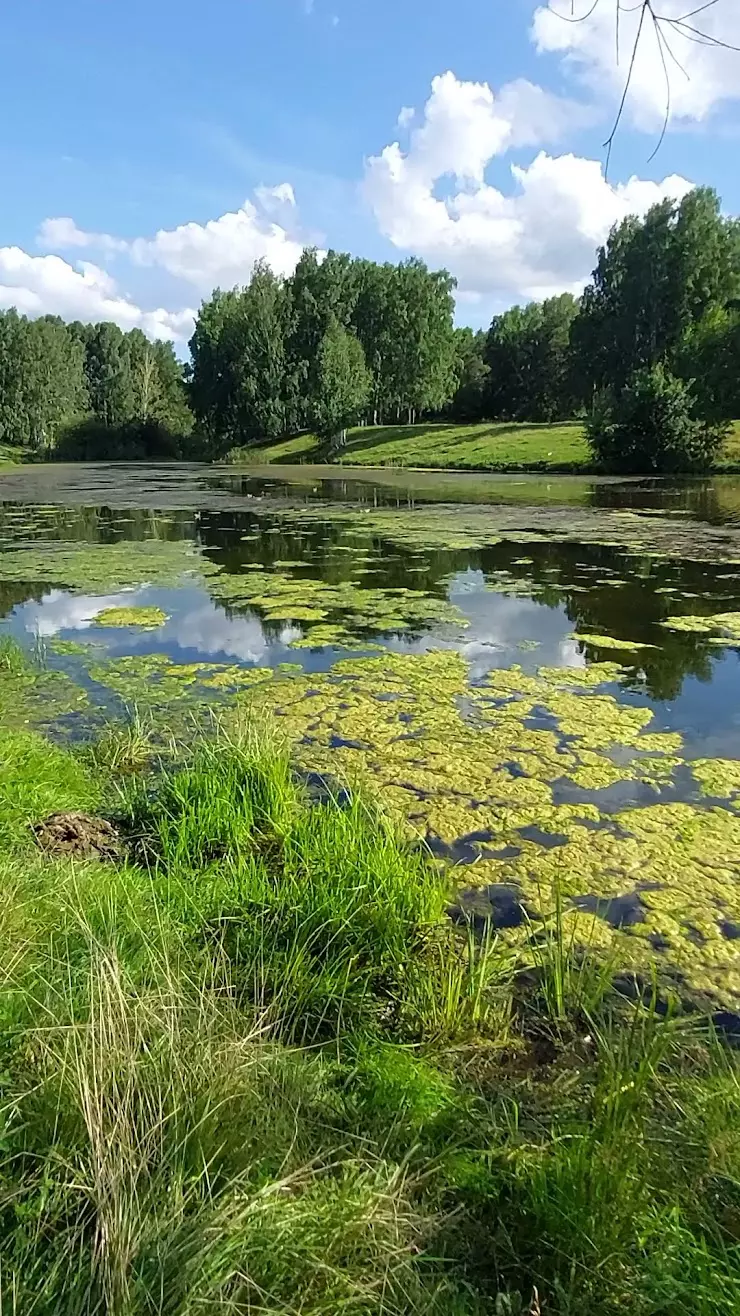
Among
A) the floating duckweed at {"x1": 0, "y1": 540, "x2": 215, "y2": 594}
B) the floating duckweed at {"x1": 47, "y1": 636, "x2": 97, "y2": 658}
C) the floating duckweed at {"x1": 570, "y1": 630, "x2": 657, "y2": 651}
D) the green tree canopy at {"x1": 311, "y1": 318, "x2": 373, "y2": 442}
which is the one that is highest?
the green tree canopy at {"x1": 311, "y1": 318, "x2": 373, "y2": 442}

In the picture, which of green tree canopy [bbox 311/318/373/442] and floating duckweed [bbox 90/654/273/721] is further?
green tree canopy [bbox 311/318/373/442]

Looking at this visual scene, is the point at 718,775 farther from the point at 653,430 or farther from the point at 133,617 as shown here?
the point at 653,430

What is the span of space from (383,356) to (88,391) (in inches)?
1151

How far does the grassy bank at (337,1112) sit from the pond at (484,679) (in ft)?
2.35

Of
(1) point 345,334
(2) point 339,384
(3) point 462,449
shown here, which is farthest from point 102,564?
(1) point 345,334

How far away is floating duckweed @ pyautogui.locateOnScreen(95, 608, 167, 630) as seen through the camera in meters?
9.41

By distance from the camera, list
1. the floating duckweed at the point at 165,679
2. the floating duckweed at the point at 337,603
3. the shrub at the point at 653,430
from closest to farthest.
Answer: the floating duckweed at the point at 165,679, the floating duckweed at the point at 337,603, the shrub at the point at 653,430

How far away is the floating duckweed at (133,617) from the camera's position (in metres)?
9.41

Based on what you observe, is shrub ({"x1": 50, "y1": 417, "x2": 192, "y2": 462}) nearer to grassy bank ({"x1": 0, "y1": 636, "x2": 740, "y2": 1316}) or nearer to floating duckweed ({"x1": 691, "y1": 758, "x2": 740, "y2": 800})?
floating duckweed ({"x1": 691, "y1": 758, "x2": 740, "y2": 800})

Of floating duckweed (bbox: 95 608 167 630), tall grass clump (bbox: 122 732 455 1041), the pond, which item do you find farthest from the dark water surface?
tall grass clump (bbox: 122 732 455 1041)

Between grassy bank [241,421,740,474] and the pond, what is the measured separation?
1978 cm

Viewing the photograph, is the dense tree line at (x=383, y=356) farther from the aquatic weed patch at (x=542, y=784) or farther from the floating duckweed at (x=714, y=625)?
the aquatic weed patch at (x=542, y=784)

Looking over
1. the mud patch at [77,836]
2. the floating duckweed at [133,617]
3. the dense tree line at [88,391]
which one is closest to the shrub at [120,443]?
the dense tree line at [88,391]

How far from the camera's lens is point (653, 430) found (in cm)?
3291
